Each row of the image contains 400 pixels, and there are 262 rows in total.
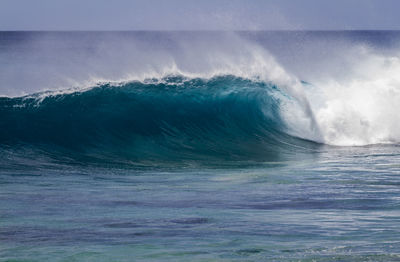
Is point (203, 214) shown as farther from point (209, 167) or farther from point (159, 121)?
point (159, 121)

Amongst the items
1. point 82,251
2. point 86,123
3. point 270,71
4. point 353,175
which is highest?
point 270,71

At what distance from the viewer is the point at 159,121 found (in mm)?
17688

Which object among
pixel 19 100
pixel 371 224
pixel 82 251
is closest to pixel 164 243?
pixel 82 251

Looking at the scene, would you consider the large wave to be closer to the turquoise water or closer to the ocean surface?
the ocean surface

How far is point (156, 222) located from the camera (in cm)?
816

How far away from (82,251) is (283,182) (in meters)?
4.54

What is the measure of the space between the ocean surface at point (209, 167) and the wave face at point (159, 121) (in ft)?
0.13

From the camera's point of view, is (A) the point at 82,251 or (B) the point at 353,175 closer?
(A) the point at 82,251

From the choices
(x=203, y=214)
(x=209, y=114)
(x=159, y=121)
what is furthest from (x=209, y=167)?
(x=209, y=114)

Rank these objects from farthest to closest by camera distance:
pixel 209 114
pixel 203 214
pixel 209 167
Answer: pixel 209 114 → pixel 209 167 → pixel 203 214

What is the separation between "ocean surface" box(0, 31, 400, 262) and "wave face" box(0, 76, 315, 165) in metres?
0.04

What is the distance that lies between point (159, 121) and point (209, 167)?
4.53 metres

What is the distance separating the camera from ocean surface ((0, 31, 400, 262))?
7.34 m

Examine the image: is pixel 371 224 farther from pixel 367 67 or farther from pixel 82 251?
pixel 367 67
